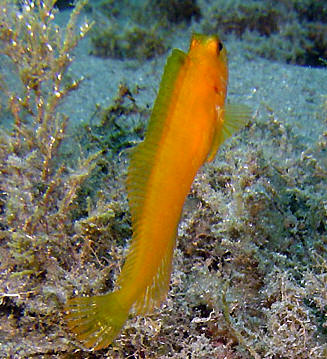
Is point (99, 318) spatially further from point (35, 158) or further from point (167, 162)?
point (35, 158)

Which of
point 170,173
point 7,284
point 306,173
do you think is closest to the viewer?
point 170,173

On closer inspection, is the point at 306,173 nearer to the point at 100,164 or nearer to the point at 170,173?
the point at 100,164

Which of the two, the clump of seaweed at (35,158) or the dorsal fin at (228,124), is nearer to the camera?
the dorsal fin at (228,124)

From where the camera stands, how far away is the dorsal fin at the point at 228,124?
4.65 feet

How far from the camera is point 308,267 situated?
235cm

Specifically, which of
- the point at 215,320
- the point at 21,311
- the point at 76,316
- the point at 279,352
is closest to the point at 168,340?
the point at 215,320

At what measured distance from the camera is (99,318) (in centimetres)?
143

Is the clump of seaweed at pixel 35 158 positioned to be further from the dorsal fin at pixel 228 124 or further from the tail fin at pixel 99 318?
the dorsal fin at pixel 228 124

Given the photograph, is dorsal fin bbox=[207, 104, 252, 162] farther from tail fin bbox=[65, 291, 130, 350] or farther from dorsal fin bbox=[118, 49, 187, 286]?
tail fin bbox=[65, 291, 130, 350]

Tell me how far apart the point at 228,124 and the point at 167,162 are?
370mm

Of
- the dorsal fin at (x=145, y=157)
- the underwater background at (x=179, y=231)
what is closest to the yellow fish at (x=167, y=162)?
the dorsal fin at (x=145, y=157)

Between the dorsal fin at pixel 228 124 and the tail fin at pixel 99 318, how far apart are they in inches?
26.6

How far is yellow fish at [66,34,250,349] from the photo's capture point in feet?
4.15

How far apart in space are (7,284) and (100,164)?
1.30m
